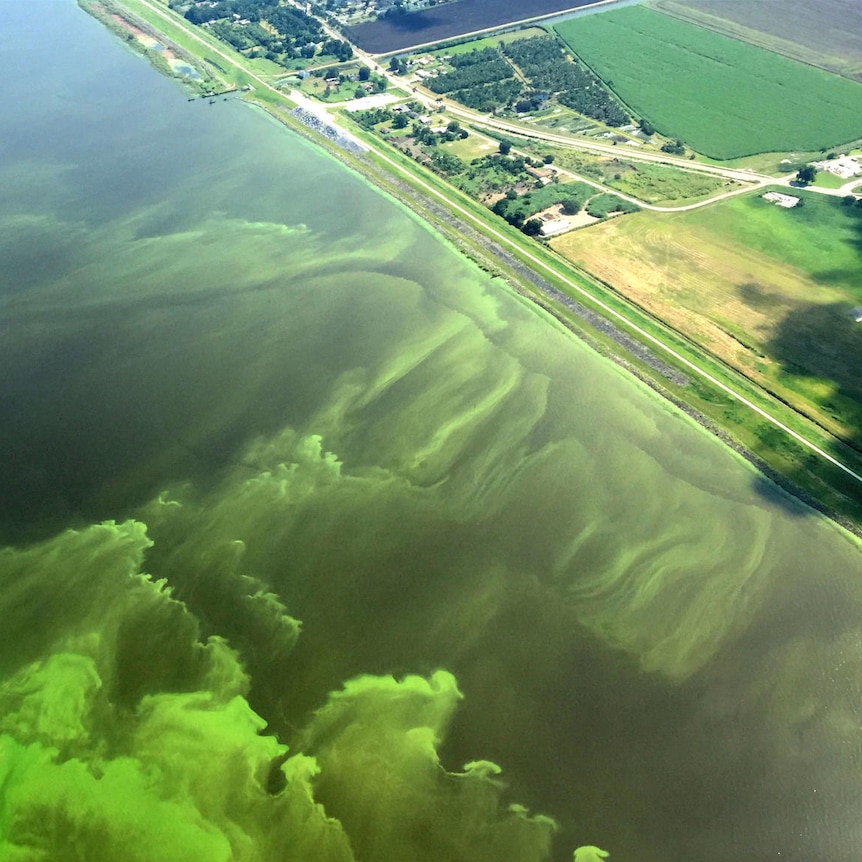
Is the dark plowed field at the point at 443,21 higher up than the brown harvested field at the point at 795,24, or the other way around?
the brown harvested field at the point at 795,24

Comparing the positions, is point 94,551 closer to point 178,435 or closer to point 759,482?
point 178,435

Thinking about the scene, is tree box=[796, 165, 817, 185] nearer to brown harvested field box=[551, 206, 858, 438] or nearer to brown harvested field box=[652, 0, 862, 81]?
brown harvested field box=[551, 206, 858, 438]

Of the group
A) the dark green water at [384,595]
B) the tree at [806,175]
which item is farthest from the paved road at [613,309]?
the dark green water at [384,595]

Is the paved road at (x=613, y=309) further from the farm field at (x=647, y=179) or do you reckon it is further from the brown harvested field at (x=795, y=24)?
the brown harvested field at (x=795, y=24)

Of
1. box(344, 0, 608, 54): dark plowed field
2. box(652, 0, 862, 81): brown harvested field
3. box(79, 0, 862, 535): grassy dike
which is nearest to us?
box(79, 0, 862, 535): grassy dike

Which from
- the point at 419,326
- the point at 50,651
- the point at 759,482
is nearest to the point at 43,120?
the point at 419,326

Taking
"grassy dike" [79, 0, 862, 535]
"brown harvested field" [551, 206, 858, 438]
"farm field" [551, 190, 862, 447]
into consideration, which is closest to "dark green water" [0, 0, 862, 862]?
"grassy dike" [79, 0, 862, 535]
